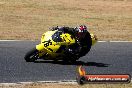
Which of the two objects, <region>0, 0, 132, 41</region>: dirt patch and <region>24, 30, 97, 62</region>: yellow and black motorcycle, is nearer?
<region>24, 30, 97, 62</region>: yellow and black motorcycle

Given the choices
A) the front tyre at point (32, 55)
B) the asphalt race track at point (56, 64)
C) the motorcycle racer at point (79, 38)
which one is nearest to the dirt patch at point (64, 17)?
the asphalt race track at point (56, 64)

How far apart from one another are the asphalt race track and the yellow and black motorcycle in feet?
0.97

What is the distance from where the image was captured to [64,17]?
29.8 m

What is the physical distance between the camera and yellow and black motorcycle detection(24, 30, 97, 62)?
58.6ft

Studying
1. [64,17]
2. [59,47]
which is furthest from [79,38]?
[64,17]

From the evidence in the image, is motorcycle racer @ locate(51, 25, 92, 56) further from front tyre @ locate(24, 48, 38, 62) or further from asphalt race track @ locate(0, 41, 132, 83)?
front tyre @ locate(24, 48, 38, 62)

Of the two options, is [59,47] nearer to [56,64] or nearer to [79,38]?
[56,64]

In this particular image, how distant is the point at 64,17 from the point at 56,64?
1196 centimetres

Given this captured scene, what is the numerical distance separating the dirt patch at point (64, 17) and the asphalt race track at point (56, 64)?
92.6 inches

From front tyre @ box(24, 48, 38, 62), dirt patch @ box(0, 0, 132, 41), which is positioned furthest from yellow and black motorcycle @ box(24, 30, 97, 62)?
dirt patch @ box(0, 0, 132, 41)

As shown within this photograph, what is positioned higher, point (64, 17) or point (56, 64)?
point (56, 64)

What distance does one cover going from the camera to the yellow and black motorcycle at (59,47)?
17.9m

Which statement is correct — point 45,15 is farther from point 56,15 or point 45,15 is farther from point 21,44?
point 21,44

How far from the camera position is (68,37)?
17891mm
